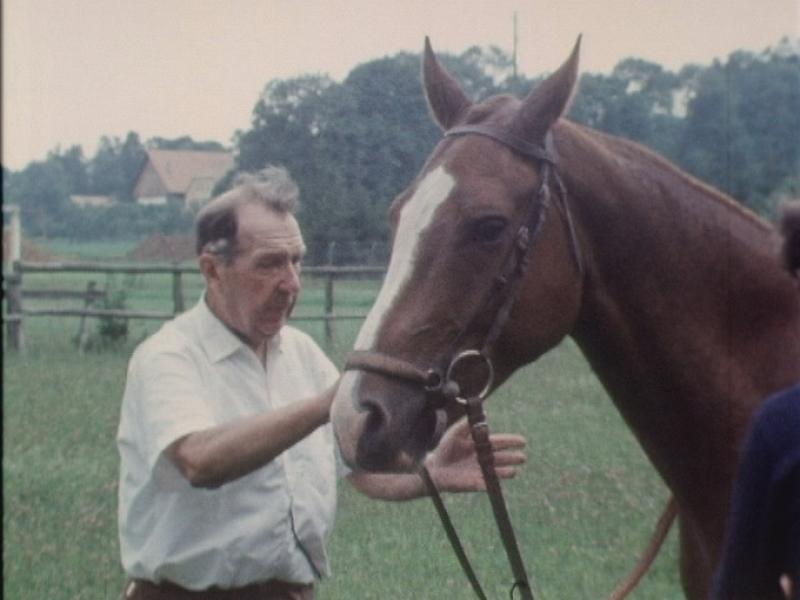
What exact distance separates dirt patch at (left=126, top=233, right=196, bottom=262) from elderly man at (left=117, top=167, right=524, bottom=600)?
1687 mm

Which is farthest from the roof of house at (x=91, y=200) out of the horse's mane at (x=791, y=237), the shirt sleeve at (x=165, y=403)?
the horse's mane at (x=791, y=237)

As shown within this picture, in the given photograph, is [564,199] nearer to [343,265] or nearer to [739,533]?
[739,533]

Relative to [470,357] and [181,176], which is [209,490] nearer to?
[470,357]

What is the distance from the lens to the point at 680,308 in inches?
83.3

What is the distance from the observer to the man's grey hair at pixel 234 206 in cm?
235

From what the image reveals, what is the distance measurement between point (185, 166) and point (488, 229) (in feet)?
6.64

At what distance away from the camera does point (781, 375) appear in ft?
6.83

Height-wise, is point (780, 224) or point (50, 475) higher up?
point (780, 224)

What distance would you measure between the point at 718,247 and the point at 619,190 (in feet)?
0.71

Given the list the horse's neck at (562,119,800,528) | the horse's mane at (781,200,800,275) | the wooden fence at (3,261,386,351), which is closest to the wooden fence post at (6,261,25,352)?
the wooden fence at (3,261,386,351)

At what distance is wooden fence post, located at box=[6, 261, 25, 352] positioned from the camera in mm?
10367

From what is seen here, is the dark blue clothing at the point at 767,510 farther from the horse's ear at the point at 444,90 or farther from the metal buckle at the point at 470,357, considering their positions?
the horse's ear at the point at 444,90

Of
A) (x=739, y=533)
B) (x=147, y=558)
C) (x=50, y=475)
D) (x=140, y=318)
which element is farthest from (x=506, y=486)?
(x=140, y=318)

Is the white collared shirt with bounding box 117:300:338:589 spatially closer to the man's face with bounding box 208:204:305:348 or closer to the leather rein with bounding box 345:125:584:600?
the man's face with bounding box 208:204:305:348
